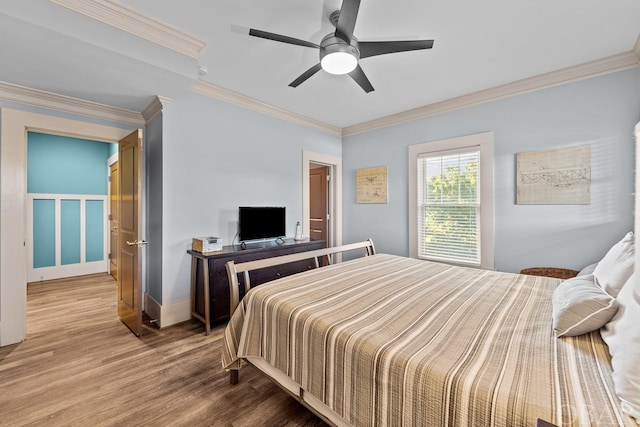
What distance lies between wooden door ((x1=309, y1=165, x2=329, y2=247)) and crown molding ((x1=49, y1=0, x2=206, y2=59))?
2.92 metres

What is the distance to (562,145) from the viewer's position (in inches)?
108

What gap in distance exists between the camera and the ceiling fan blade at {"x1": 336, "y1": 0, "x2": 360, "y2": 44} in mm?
1527

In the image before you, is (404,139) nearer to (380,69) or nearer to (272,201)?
(380,69)

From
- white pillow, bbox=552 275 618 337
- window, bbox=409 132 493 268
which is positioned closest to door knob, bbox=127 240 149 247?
white pillow, bbox=552 275 618 337

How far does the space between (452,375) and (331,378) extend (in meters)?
0.57

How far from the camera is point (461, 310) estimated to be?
148cm

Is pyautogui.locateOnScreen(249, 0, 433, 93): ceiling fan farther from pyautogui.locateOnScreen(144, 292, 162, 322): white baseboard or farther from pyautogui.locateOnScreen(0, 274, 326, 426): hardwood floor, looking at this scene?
pyautogui.locateOnScreen(144, 292, 162, 322): white baseboard

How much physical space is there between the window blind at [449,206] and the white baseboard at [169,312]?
10.4 ft

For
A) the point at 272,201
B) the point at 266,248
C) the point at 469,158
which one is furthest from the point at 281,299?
the point at 469,158

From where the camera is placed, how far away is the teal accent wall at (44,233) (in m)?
4.44

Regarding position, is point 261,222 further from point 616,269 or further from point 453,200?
point 616,269

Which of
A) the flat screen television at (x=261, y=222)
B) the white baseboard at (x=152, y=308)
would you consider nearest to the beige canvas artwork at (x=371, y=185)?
the flat screen television at (x=261, y=222)

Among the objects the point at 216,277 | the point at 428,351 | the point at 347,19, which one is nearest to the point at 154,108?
the point at 216,277

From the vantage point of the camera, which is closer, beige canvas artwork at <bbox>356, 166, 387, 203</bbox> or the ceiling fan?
the ceiling fan
